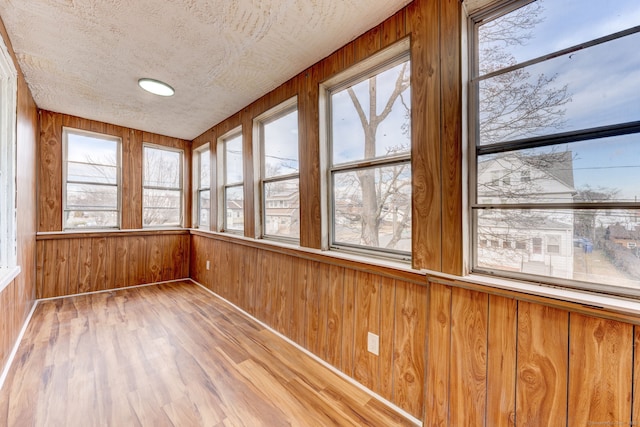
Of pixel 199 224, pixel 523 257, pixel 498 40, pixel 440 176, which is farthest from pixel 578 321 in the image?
pixel 199 224

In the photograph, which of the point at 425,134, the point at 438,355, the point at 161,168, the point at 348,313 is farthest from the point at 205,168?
the point at 438,355

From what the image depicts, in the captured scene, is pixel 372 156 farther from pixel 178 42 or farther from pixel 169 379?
pixel 169 379

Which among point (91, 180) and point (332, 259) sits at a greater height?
point (91, 180)

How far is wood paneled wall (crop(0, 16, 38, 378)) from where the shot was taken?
195cm

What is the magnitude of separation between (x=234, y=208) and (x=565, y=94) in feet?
10.9

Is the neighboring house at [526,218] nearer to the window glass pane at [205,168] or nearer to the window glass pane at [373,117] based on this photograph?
the window glass pane at [373,117]

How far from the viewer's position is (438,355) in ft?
4.71

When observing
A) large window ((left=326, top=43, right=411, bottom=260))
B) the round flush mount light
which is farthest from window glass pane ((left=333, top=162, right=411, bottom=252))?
the round flush mount light

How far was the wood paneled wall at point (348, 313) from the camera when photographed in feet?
5.20

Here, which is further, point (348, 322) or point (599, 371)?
point (348, 322)

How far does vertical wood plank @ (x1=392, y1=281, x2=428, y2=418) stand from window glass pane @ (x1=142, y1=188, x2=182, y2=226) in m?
4.28

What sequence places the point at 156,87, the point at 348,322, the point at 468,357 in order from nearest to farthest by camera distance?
the point at 468,357
the point at 348,322
the point at 156,87

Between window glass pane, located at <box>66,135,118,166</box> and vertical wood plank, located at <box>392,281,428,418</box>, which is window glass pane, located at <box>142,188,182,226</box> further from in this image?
vertical wood plank, located at <box>392,281,428,418</box>

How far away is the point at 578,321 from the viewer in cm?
105
